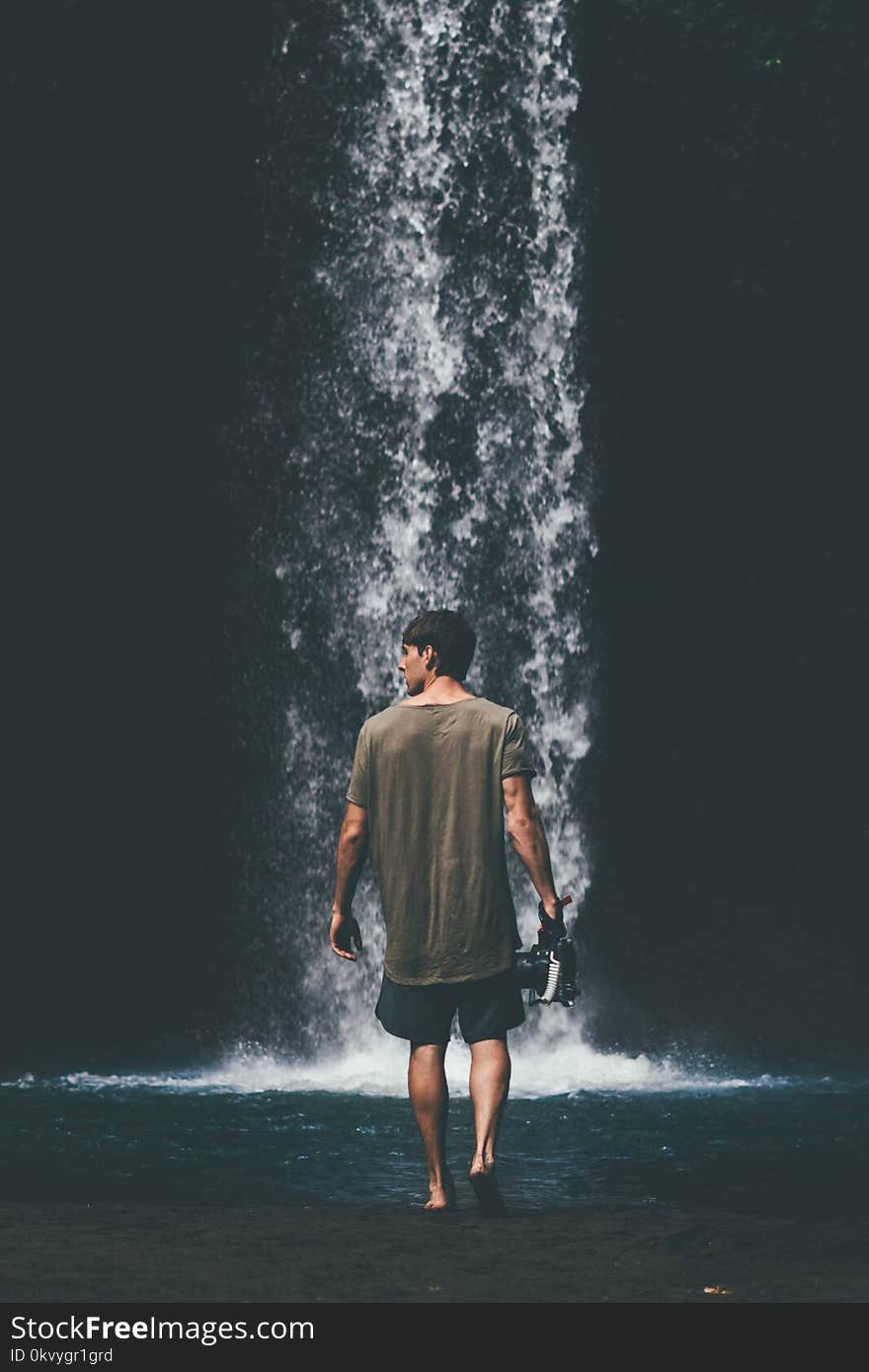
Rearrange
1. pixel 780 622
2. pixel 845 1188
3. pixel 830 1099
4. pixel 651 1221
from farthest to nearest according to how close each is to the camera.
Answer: pixel 780 622
pixel 830 1099
pixel 845 1188
pixel 651 1221

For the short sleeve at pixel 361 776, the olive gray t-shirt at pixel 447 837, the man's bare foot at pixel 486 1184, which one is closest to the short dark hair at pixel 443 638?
the olive gray t-shirt at pixel 447 837

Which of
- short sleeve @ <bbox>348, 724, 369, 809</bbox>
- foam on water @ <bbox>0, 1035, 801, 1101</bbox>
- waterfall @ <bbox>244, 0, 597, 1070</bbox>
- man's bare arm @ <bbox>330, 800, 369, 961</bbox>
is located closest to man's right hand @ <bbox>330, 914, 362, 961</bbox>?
man's bare arm @ <bbox>330, 800, 369, 961</bbox>

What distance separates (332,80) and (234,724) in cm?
557

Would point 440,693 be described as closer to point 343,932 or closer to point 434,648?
point 434,648

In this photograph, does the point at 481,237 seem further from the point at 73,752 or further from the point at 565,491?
the point at 73,752

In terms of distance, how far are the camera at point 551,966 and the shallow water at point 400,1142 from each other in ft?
2.59

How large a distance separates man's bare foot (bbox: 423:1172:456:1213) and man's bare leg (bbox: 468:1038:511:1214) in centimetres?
14

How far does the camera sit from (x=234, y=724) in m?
16.4

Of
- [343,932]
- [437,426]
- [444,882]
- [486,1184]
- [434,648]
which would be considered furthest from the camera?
[437,426]

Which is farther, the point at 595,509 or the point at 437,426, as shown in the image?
the point at 595,509

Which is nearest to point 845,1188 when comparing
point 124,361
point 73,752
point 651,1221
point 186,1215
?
point 651,1221

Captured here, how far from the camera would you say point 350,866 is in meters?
5.90

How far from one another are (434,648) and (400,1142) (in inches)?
116

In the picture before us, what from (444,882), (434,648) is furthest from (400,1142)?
(434,648)
